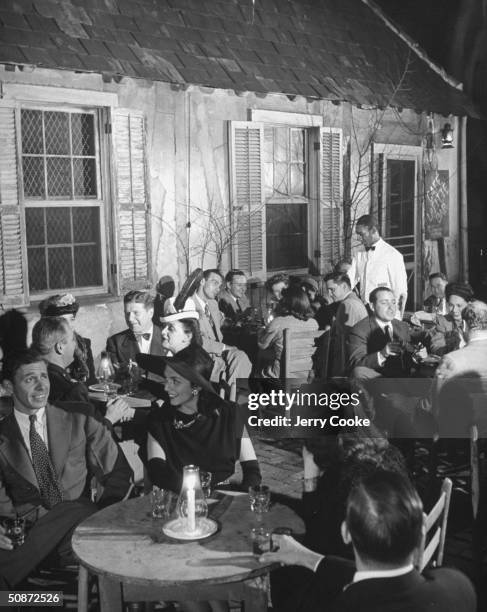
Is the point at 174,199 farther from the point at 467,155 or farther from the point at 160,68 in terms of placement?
the point at 467,155

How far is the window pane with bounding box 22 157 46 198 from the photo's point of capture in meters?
7.37

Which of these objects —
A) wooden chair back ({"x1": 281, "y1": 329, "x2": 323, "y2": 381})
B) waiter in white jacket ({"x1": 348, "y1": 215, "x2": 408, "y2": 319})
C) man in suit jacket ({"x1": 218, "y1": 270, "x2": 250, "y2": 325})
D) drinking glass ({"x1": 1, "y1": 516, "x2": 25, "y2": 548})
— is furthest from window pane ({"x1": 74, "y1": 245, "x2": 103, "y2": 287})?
drinking glass ({"x1": 1, "y1": 516, "x2": 25, "y2": 548})

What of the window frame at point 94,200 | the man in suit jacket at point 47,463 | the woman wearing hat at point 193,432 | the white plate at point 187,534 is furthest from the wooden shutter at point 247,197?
the white plate at point 187,534

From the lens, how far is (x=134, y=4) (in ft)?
27.1

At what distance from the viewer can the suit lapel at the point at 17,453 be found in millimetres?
3801

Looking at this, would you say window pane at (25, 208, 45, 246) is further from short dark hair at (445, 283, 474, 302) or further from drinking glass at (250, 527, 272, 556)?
drinking glass at (250, 527, 272, 556)

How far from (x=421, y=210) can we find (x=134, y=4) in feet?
18.4

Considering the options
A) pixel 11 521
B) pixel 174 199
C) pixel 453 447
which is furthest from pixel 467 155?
pixel 11 521

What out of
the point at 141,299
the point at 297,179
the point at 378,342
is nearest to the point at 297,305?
the point at 378,342

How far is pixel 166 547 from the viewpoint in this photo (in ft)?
10.1

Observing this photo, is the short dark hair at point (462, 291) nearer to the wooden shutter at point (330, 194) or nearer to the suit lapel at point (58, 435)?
the wooden shutter at point (330, 194)

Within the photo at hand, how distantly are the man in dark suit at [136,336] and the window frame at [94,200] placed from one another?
5.26 feet

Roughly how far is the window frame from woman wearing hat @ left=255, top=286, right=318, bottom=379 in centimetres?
220

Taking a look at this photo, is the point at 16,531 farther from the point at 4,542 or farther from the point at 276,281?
the point at 276,281
